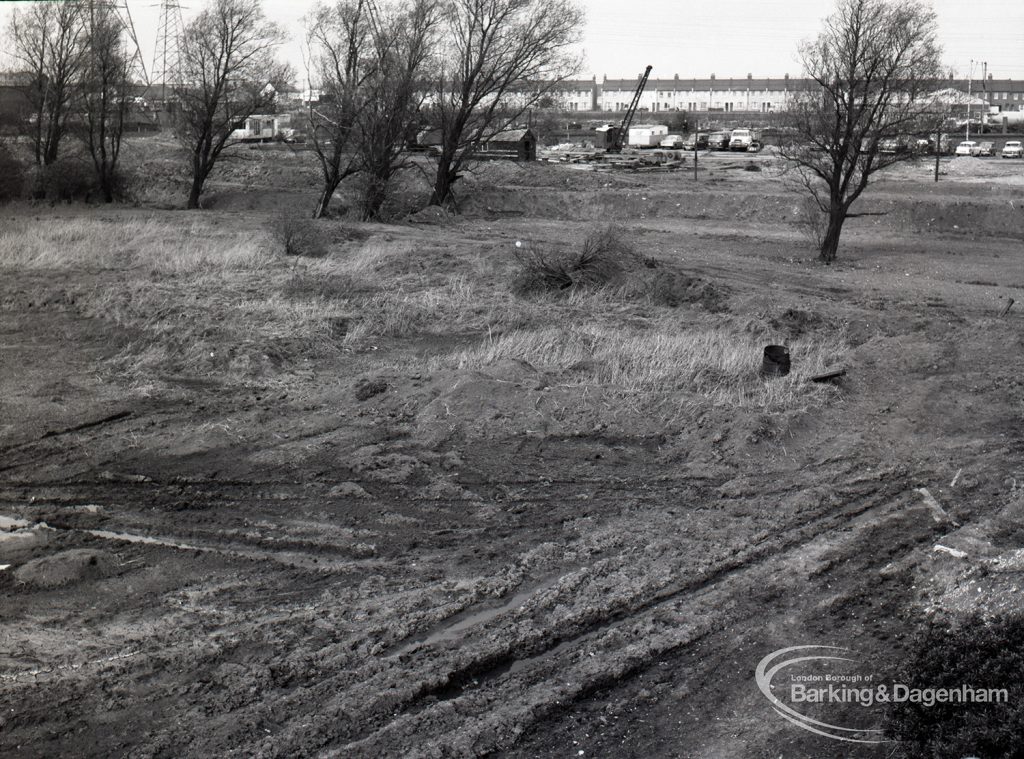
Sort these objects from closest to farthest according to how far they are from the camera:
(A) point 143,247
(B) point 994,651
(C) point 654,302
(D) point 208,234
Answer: (B) point 994,651
(C) point 654,302
(A) point 143,247
(D) point 208,234

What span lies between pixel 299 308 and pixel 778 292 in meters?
9.50

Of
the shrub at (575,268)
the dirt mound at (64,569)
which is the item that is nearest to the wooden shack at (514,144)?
the shrub at (575,268)

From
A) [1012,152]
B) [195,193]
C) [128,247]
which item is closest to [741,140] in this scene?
[1012,152]

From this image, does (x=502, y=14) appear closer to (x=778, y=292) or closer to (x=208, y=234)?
(x=208, y=234)

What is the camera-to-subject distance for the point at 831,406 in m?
12.4

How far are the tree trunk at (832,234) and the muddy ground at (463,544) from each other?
8315 millimetres

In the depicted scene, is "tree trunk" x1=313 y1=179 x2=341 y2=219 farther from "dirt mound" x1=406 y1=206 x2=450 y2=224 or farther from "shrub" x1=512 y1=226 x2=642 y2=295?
"shrub" x1=512 y1=226 x2=642 y2=295

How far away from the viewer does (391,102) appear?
107 feet

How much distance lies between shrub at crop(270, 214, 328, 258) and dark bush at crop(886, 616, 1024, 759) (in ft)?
61.2

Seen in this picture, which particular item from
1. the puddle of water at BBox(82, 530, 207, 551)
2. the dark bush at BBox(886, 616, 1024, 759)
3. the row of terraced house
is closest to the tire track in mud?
the dark bush at BBox(886, 616, 1024, 759)

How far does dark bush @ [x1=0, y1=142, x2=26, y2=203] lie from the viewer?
33.3 m

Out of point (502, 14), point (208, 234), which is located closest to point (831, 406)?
point (208, 234)

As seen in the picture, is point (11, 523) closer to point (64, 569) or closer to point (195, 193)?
point (64, 569)

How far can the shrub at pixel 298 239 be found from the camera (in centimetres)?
2327
